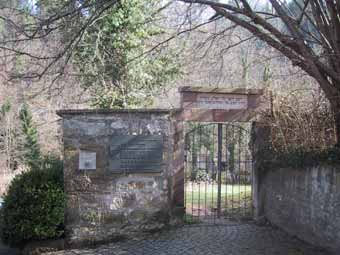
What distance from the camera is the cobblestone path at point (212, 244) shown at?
678cm

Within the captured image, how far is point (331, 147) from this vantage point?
6836mm

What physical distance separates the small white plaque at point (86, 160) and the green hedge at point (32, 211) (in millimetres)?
567

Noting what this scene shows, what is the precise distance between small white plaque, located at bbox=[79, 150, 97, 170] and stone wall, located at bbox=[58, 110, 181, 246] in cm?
6

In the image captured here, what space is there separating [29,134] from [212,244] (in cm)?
1652

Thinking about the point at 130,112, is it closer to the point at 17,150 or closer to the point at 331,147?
the point at 331,147

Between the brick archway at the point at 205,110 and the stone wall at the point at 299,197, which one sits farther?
the brick archway at the point at 205,110

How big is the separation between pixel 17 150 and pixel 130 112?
1540 cm

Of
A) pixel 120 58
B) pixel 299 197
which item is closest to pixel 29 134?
pixel 120 58

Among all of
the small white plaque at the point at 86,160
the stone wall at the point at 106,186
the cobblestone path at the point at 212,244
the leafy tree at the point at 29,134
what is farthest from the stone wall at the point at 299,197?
the leafy tree at the point at 29,134

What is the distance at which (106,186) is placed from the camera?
784 centimetres

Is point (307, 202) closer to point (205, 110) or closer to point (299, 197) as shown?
point (299, 197)

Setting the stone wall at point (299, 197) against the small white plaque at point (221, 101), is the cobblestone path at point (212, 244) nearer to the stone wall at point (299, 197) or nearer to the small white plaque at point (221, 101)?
the stone wall at point (299, 197)

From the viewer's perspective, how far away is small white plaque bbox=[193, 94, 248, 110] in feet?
28.0

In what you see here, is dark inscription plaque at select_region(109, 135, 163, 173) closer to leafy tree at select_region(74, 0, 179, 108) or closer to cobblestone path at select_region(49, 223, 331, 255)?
cobblestone path at select_region(49, 223, 331, 255)
